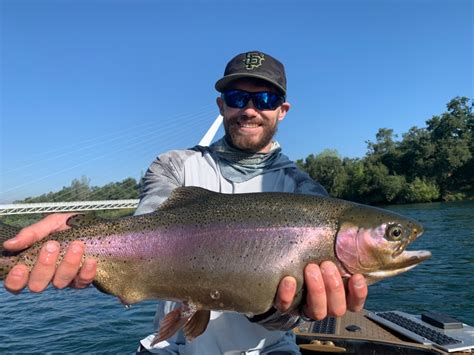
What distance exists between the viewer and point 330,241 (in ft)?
10.1

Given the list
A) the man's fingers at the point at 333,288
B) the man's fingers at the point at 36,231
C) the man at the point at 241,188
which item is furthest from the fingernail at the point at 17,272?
the man's fingers at the point at 333,288

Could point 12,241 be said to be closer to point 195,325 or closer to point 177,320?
point 177,320

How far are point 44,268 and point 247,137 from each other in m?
2.12

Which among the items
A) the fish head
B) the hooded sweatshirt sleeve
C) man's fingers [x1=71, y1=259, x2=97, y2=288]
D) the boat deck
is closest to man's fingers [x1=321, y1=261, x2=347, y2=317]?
the fish head

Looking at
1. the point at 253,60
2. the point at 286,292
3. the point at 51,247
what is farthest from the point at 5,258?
the point at 253,60

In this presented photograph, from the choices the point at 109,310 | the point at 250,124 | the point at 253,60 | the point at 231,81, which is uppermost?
the point at 253,60

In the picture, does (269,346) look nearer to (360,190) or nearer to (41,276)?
(41,276)

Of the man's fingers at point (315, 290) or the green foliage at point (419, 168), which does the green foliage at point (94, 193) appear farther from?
the man's fingers at point (315, 290)

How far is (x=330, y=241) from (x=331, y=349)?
143 inches

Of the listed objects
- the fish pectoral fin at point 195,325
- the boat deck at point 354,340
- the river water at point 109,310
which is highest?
the fish pectoral fin at point 195,325

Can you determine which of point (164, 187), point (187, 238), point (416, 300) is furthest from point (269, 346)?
point (416, 300)

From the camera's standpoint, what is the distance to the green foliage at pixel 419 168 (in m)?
73.7

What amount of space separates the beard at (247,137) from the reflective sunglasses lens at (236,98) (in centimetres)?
14

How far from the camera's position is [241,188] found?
13.6ft
